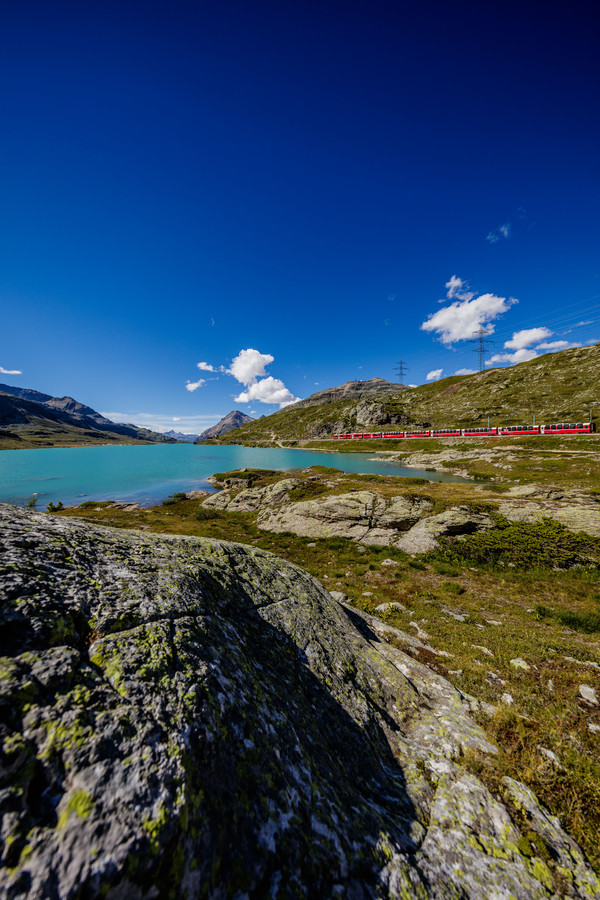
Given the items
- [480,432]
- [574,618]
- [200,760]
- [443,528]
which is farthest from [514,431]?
[200,760]

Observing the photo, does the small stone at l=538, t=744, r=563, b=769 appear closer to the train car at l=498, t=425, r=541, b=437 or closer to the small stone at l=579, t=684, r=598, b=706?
the small stone at l=579, t=684, r=598, b=706

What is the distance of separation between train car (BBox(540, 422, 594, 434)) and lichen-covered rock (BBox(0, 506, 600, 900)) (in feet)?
441

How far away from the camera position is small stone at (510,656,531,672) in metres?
9.31

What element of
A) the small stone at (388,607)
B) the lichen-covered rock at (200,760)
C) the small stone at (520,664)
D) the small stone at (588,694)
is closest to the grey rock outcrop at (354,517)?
the small stone at (388,607)

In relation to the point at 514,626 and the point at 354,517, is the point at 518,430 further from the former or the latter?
the point at 514,626

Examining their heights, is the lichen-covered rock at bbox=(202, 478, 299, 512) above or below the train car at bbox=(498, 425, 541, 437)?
below

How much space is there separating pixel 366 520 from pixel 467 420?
166600 millimetres

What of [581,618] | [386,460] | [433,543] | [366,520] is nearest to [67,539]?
[581,618]

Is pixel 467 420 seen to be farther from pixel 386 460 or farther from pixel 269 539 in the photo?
pixel 269 539

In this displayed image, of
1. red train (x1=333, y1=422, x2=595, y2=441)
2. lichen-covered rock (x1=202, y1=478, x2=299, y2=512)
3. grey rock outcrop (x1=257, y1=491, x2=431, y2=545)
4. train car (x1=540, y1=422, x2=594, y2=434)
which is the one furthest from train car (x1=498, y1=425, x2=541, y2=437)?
grey rock outcrop (x1=257, y1=491, x2=431, y2=545)

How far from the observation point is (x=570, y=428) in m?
112

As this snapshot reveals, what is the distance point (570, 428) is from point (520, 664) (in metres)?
138

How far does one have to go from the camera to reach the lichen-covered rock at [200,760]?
8.09 ft

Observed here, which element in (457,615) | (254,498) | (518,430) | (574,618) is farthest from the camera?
(518,430)
